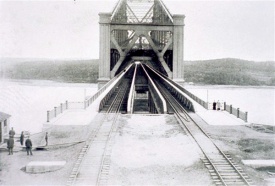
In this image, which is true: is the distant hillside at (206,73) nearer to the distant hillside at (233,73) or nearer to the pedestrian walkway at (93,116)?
the distant hillside at (233,73)

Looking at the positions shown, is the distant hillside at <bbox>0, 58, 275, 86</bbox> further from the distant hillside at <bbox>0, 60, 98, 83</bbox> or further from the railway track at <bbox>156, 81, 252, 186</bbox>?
the railway track at <bbox>156, 81, 252, 186</bbox>

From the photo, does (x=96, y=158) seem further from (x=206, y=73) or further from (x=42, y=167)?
(x=206, y=73)

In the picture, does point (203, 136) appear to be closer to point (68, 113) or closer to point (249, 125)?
point (249, 125)

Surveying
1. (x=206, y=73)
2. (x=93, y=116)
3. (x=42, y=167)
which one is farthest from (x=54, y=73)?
(x=42, y=167)

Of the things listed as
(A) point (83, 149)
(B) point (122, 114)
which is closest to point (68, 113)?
(B) point (122, 114)

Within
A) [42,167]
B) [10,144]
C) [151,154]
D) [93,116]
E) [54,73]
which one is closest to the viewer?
[42,167]

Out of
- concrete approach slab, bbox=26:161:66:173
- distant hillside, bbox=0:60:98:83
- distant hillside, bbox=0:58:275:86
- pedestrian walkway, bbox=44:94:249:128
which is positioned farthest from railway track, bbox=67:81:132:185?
distant hillside, bbox=0:60:98:83
